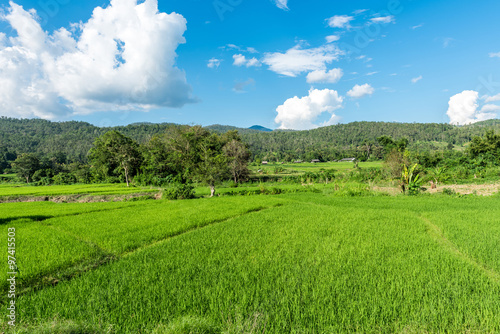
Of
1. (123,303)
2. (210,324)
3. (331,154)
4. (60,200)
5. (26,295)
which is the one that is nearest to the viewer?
(210,324)

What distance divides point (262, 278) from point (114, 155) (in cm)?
3898

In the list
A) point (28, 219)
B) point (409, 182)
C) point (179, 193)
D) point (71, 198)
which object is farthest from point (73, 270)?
point (409, 182)

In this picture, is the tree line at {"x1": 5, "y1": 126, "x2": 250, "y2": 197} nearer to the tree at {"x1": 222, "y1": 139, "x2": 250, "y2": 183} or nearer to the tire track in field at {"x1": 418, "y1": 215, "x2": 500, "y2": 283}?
the tree at {"x1": 222, "y1": 139, "x2": 250, "y2": 183}

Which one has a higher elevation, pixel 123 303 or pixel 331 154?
pixel 331 154

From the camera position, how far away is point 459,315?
3475 millimetres

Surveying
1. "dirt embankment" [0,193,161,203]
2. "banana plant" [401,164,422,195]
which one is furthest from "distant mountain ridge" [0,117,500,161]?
"dirt embankment" [0,193,161,203]

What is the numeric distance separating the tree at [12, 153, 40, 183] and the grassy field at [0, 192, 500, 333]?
4744 cm

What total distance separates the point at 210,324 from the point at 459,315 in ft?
12.4

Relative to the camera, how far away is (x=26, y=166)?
143 ft

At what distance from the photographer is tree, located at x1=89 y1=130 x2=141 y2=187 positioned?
115 feet

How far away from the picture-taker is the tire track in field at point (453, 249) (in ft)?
16.1

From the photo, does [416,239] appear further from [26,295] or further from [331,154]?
[331,154]

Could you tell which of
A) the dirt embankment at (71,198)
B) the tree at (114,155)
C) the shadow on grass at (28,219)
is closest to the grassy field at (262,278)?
the shadow on grass at (28,219)

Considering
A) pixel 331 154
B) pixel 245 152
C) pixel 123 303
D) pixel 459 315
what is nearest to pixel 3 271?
pixel 123 303
